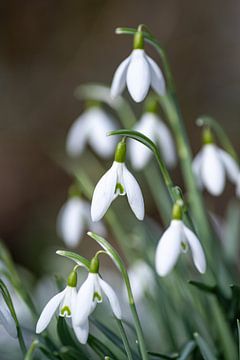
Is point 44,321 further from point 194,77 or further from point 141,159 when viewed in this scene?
point 194,77

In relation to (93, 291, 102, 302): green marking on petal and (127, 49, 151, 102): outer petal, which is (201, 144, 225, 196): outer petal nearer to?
(127, 49, 151, 102): outer petal

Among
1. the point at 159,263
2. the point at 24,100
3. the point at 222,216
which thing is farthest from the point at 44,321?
the point at 24,100

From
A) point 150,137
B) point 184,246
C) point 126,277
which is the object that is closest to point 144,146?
point 150,137

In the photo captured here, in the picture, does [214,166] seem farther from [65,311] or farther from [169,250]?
[65,311]

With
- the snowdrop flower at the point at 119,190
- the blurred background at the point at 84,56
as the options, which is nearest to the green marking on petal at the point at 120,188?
the snowdrop flower at the point at 119,190

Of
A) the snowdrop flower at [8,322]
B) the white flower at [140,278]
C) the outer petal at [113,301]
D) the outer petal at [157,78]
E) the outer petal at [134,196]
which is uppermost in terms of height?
the outer petal at [157,78]

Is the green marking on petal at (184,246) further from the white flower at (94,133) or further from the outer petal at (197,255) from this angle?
the white flower at (94,133)
